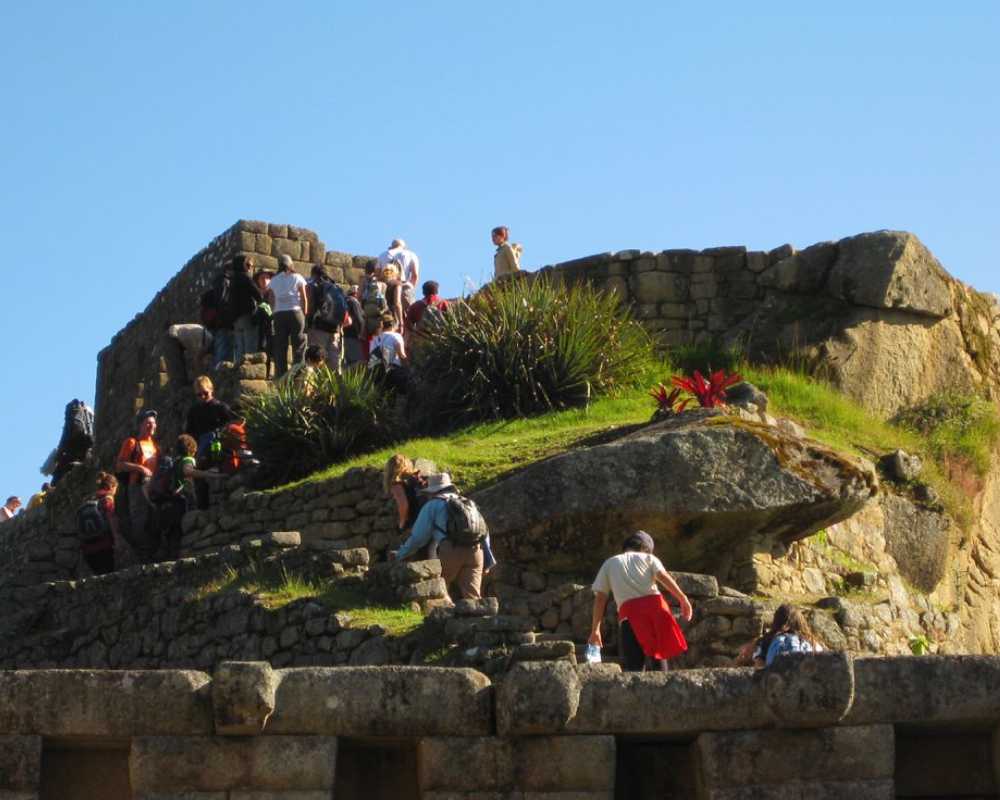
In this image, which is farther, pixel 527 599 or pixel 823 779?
pixel 527 599

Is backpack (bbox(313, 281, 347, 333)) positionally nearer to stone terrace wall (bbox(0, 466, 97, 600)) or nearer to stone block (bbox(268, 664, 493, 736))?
stone terrace wall (bbox(0, 466, 97, 600))

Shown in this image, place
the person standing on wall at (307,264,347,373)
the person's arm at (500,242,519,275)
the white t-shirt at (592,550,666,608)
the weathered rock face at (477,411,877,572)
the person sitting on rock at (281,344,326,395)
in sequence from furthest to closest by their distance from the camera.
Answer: the person's arm at (500,242,519,275), the person standing on wall at (307,264,347,373), the person sitting on rock at (281,344,326,395), the weathered rock face at (477,411,877,572), the white t-shirt at (592,550,666,608)

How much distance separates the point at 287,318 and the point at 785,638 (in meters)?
12.7

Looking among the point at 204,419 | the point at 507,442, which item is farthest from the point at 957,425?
the point at 204,419

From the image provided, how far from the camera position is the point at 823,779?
39.9ft

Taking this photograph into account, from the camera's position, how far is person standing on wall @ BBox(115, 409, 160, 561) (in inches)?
966

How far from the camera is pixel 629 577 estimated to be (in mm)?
16500

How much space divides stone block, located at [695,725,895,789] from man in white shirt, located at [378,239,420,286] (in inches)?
688

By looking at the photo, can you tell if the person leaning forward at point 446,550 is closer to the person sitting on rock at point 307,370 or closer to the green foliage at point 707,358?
the person sitting on rock at point 307,370

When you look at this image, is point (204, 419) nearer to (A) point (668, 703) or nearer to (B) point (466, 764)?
(B) point (466, 764)

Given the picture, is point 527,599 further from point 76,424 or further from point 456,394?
point 76,424

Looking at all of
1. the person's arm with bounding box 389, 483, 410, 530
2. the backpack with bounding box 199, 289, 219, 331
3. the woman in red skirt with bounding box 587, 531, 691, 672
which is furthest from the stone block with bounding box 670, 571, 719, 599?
the backpack with bounding box 199, 289, 219, 331

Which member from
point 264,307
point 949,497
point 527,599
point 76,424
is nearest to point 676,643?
point 527,599

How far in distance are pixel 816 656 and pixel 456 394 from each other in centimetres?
1361
